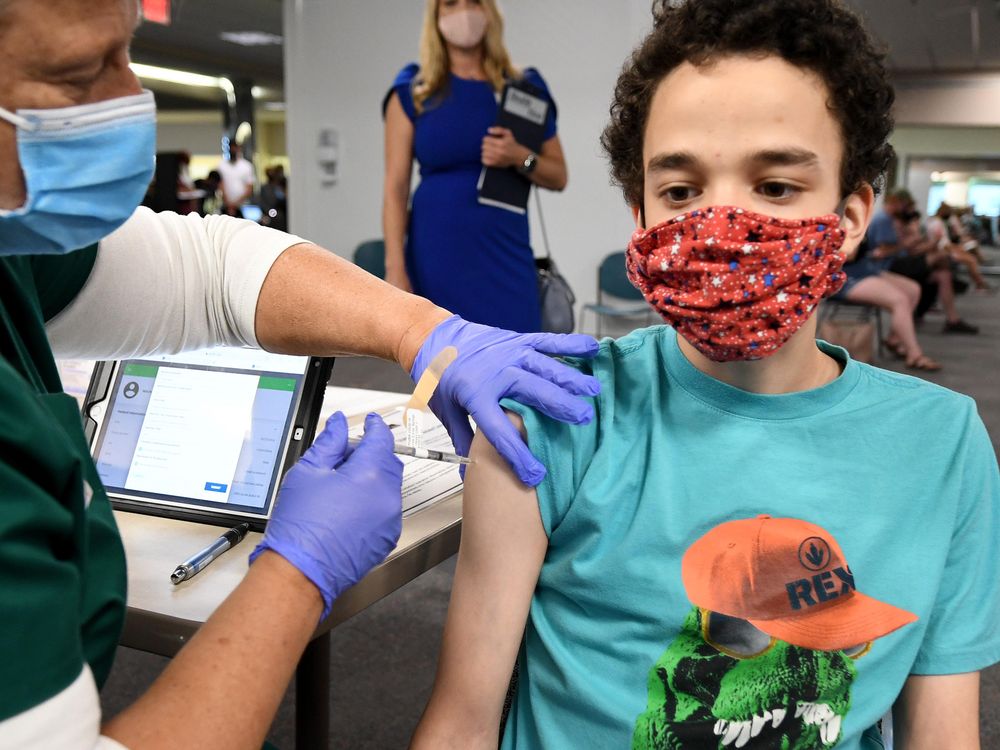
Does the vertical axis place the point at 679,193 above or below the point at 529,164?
above

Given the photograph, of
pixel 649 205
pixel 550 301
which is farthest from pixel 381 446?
pixel 550 301

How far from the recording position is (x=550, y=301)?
2896 millimetres

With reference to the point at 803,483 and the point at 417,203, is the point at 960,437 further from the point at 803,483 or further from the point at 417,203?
the point at 417,203

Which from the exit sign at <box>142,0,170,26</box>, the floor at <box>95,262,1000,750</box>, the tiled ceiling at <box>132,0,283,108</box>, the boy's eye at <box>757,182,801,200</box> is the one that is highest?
the exit sign at <box>142,0,170,26</box>

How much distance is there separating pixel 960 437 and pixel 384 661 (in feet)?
5.87

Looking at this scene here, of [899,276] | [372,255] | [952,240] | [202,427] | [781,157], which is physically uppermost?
[781,157]

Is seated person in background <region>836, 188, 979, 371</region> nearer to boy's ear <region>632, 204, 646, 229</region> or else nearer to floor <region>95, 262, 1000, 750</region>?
floor <region>95, 262, 1000, 750</region>

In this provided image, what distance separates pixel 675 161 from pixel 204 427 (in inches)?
27.5

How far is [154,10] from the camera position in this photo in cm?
109

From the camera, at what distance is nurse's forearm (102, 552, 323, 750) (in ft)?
2.32

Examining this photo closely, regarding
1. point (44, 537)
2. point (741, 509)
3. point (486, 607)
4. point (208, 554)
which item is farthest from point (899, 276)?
point (44, 537)

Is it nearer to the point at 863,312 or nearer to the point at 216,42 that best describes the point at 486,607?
the point at 863,312

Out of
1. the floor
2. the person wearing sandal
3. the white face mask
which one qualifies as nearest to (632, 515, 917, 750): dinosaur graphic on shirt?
the floor

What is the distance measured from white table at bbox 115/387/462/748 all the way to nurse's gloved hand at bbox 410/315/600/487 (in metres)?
0.11
